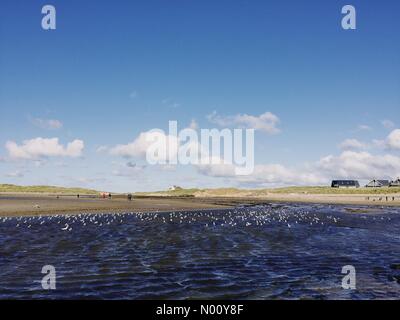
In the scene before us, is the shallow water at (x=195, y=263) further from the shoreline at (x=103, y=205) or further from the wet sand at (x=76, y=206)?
the shoreline at (x=103, y=205)

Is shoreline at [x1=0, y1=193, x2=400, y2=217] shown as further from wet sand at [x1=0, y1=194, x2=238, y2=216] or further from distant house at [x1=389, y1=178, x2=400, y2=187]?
distant house at [x1=389, y1=178, x2=400, y2=187]

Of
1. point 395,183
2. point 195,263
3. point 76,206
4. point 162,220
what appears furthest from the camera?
point 395,183

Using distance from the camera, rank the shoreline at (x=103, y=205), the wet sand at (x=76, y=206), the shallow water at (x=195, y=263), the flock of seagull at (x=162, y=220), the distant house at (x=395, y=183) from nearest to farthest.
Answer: the shallow water at (x=195, y=263) < the flock of seagull at (x=162, y=220) < the wet sand at (x=76, y=206) < the shoreline at (x=103, y=205) < the distant house at (x=395, y=183)

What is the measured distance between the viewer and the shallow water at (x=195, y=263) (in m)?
14.8

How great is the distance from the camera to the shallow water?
14.8 metres

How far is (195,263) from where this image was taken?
2017cm

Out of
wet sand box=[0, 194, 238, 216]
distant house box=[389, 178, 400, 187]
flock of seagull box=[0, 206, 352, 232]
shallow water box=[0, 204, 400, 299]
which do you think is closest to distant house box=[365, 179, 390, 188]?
distant house box=[389, 178, 400, 187]

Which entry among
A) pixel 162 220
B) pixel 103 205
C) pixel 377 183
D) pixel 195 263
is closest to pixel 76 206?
pixel 103 205

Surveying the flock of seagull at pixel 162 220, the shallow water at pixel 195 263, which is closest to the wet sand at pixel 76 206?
the flock of seagull at pixel 162 220

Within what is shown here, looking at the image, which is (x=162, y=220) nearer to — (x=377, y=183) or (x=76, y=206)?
(x=76, y=206)

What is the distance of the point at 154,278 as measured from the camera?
16734mm
